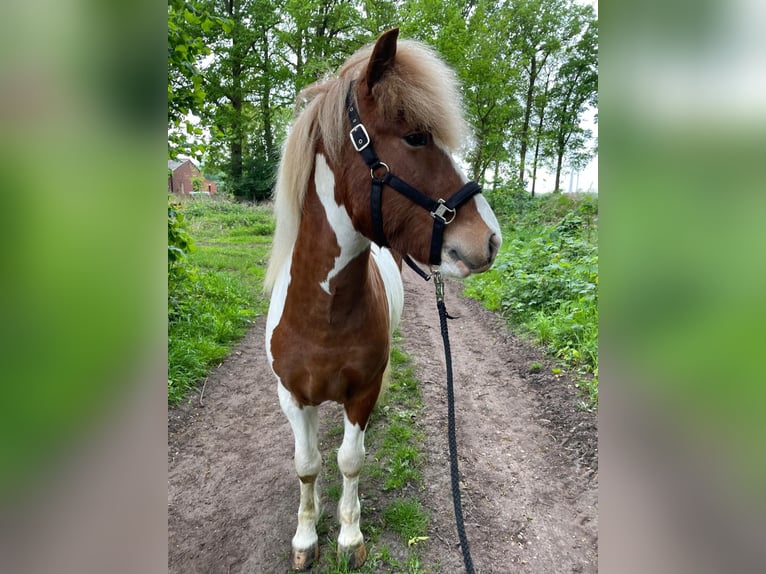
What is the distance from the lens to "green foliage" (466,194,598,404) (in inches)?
184

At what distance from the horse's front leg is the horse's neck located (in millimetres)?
921

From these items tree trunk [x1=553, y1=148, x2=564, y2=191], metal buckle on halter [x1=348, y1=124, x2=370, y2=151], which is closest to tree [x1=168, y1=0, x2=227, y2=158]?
metal buckle on halter [x1=348, y1=124, x2=370, y2=151]

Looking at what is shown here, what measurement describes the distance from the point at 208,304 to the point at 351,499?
4095mm

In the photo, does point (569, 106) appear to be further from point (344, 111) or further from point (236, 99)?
point (344, 111)

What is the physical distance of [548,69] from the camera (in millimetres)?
18328

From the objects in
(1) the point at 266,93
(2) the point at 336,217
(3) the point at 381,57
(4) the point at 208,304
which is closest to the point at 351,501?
(2) the point at 336,217

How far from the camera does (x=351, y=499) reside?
2.36m

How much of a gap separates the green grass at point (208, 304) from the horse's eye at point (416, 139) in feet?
10.5

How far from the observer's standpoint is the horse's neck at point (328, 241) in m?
1.67
